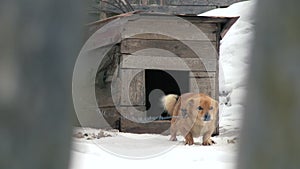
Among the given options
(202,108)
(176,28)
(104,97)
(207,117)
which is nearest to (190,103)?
(202,108)

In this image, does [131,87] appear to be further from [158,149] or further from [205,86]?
[158,149]

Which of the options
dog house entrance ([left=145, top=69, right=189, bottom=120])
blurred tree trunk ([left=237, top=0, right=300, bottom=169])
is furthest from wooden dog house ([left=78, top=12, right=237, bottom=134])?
blurred tree trunk ([left=237, top=0, right=300, bottom=169])

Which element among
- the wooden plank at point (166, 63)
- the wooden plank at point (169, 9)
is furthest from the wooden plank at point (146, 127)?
the wooden plank at point (169, 9)

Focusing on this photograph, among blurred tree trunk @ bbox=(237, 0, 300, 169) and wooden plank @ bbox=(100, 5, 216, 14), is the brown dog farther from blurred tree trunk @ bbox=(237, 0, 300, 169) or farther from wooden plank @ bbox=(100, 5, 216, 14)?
blurred tree trunk @ bbox=(237, 0, 300, 169)

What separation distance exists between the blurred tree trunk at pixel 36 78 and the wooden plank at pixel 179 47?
5.66 meters

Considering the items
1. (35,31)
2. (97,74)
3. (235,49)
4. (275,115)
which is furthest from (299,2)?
(235,49)

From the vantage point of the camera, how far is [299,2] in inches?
17.9

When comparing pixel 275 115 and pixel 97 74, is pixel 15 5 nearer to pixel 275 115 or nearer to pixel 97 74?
pixel 275 115

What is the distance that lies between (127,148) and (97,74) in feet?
6.36

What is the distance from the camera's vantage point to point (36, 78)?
405 millimetres

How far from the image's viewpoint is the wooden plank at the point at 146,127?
6062 millimetres

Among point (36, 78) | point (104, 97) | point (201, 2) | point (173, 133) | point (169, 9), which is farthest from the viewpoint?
point (201, 2)

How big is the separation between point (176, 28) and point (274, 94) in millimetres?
5696

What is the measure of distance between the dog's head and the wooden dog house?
2.36 feet
